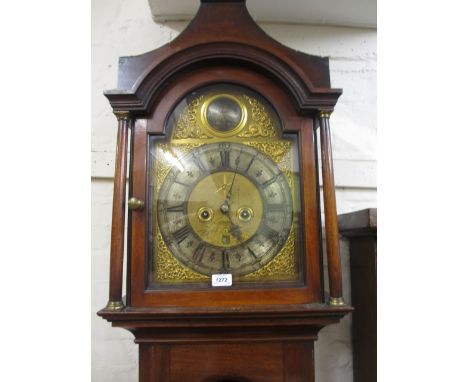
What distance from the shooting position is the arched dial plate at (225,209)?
2.46ft

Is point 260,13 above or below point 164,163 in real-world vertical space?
above

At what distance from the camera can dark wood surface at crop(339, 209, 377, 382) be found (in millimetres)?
884

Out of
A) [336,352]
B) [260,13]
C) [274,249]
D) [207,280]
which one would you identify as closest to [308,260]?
[274,249]

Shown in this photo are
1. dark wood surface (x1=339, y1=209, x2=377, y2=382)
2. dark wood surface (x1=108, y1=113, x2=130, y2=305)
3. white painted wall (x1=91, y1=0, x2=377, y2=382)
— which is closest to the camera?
dark wood surface (x1=108, y1=113, x2=130, y2=305)

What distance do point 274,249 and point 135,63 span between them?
48 cm

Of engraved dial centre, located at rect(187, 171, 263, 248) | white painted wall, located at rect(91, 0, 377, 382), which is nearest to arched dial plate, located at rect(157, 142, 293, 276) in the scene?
engraved dial centre, located at rect(187, 171, 263, 248)

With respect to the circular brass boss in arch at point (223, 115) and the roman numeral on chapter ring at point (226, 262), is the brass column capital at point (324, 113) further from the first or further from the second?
the roman numeral on chapter ring at point (226, 262)

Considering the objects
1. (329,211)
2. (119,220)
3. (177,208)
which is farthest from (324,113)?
(119,220)

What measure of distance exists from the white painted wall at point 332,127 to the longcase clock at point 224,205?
0.36 metres

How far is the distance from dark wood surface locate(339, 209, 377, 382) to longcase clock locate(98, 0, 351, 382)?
197mm

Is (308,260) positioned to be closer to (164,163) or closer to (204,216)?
(204,216)

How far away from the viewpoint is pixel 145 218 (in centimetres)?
75

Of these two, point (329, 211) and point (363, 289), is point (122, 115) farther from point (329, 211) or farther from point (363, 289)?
point (363, 289)

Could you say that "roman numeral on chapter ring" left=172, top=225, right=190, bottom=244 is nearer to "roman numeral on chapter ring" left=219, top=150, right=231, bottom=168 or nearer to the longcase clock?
the longcase clock
